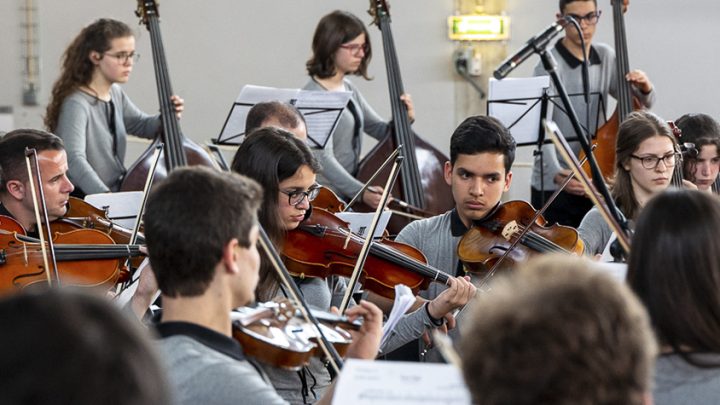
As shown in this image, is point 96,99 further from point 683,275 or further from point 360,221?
point 683,275

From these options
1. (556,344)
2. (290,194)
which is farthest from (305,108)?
(556,344)

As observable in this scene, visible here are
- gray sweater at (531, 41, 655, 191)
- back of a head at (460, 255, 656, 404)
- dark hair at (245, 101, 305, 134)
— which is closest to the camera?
back of a head at (460, 255, 656, 404)

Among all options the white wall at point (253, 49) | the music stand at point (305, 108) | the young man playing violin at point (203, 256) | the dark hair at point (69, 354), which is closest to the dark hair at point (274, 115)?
the music stand at point (305, 108)

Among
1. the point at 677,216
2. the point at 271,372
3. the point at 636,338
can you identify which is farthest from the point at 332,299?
the point at 636,338

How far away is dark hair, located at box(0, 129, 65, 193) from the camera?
3426mm

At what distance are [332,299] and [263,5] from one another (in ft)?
13.3

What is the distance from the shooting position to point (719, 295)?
1707mm

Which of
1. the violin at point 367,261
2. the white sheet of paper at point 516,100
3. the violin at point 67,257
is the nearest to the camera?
the violin at point 367,261

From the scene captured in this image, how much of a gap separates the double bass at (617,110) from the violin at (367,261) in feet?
5.05

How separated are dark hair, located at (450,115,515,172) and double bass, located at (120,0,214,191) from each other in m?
1.39

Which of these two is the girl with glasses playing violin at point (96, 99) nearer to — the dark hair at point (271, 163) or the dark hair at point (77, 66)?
the dark hair at point (77, 66)

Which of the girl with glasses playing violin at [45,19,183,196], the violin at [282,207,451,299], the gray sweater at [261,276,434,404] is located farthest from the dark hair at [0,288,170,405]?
the girl with glasses playing violin at [45,19,183,196]

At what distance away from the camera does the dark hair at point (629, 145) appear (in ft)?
11.6

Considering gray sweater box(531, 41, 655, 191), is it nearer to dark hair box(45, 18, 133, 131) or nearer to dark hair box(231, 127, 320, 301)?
dark hair box(45, 18, 133, 131)
